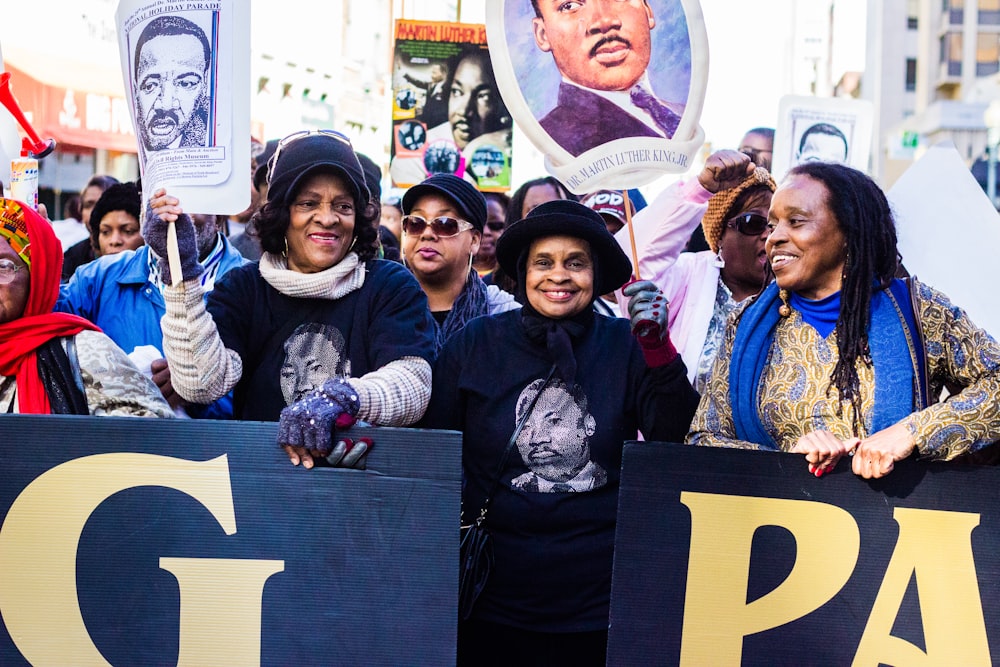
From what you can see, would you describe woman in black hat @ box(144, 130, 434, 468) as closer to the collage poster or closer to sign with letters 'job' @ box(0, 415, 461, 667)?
sign with letters 'job' @ box(0, 415, 461, 667)

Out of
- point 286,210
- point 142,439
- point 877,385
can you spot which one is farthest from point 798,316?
point 142,439

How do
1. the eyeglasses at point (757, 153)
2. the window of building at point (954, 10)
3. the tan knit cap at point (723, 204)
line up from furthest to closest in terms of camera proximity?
the window of building at point (954, 10)
the eyeglasses at point (757, 153)
the tan knit cap at point (723, 204)

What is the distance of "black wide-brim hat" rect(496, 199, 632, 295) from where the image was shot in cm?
314

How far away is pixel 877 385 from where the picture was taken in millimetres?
2758

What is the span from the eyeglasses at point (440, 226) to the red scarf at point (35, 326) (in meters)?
1.41

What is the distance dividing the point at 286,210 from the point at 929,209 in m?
2.14

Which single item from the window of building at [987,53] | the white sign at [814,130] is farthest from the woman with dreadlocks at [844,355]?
the window of building at [987,53]

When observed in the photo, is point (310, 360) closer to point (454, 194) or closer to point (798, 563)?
point (454, 194)

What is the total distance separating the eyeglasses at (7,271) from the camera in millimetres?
2965

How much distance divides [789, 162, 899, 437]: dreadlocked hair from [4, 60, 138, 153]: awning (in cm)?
1188

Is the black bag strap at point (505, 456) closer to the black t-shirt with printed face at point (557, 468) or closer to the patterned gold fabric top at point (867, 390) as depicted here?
the black t-shirt with printed face at point (557, 468)

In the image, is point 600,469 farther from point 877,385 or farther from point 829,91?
point 829,91

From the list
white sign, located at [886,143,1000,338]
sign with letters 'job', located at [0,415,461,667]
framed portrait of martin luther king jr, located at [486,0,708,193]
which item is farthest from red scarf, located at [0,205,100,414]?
white sign, located at [886,143,1000,338]

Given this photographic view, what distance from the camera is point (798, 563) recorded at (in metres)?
2.75
